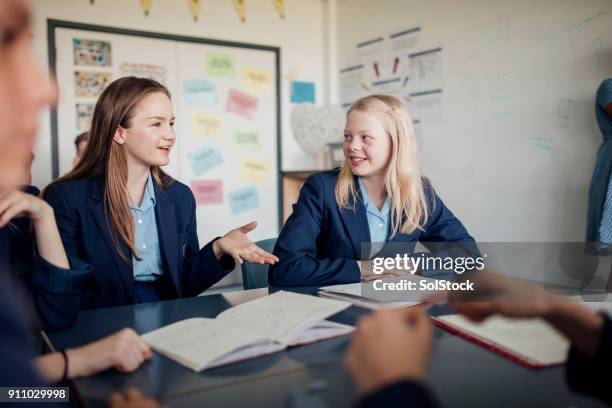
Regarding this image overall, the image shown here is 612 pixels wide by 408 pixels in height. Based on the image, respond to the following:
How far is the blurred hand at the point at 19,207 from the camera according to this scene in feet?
3.95

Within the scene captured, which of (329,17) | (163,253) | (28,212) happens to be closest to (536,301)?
(28,212)

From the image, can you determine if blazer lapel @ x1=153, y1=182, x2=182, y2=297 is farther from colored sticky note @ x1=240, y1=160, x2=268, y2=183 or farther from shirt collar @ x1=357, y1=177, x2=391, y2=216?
colored sticky note @ x1=240, y1=160, x2=268, y2=183

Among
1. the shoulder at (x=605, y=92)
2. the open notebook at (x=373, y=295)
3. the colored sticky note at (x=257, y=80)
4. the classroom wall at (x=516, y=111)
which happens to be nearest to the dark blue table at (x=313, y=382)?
the open notebook at (x=373, y=295)

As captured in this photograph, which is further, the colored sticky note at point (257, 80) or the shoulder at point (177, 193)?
the colored sticky note at point (257, 80)

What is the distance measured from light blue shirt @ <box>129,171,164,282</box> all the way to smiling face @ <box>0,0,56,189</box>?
1283mm

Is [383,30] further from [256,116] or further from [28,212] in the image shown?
[28,212]

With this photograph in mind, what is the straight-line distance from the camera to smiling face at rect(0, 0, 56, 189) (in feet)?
1.54

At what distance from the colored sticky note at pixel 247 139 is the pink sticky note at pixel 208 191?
13.6 inches

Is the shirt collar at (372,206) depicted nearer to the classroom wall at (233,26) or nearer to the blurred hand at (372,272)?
the blurred hand at (372,272)

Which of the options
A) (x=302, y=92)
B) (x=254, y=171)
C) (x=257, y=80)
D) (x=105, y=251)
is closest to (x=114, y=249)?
(x=105, y=251)

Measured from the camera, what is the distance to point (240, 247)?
1.66m

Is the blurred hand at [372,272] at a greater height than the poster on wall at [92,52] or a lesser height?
lesser

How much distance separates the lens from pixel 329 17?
4.40 metres

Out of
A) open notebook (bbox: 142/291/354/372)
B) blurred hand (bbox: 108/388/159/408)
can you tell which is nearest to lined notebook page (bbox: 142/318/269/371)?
open notebook (bbox: 142/291/354/372)
